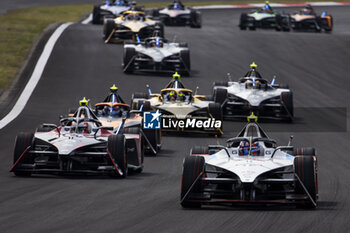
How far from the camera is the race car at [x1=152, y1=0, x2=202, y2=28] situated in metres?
54.7

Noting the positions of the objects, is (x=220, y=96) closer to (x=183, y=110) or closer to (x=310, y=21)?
(x=183, y=110)

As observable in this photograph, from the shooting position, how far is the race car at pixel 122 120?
2353 centimetres

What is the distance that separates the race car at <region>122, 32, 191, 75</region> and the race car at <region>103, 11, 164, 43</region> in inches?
236

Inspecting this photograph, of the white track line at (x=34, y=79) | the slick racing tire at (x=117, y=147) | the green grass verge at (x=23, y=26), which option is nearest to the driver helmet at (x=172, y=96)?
the white track line at (x=34, y=79)

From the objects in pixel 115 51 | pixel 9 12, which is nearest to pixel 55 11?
pixel 9 12

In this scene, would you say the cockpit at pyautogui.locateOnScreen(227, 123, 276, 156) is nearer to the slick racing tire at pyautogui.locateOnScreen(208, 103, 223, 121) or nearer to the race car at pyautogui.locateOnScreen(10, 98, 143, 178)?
the race car at pyautogui.locateOnScreen(10, 98, 143, 178)

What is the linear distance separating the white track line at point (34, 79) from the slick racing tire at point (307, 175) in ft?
45.4

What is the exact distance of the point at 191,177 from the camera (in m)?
15.4

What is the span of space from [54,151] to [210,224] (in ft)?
21.9

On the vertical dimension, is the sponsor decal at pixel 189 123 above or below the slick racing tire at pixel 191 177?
below

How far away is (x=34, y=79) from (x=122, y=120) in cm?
1502

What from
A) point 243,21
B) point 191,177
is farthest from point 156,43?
point 191,177

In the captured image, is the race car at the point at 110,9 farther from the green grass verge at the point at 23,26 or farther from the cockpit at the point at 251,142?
the cockpit at the point at 251,142

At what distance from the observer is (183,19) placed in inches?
2179
